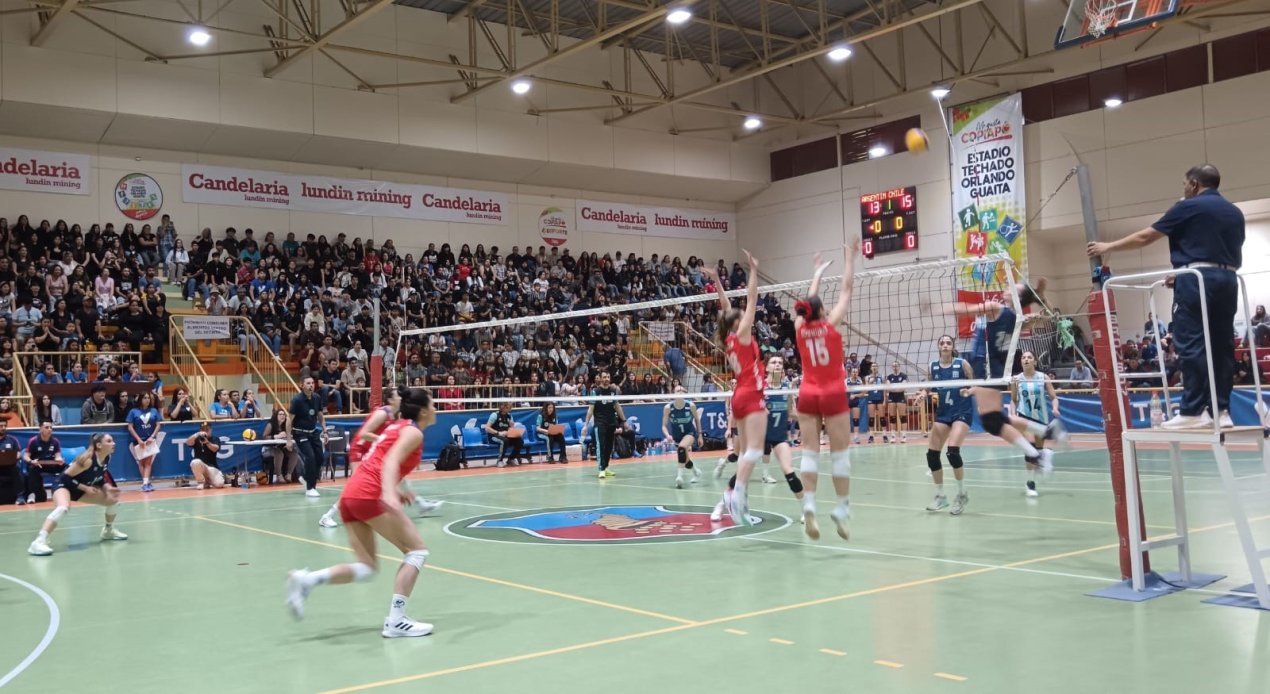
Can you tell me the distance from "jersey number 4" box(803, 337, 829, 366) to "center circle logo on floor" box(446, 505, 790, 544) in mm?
2552

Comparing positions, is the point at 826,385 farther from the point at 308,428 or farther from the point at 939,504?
the point at 308,428

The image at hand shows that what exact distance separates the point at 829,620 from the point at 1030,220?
2631 centimetres

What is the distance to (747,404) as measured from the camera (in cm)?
1030

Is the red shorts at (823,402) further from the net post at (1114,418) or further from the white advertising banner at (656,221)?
the white advertising banner at (656,221)

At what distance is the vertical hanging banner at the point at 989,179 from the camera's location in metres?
30.7

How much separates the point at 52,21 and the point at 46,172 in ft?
15.8

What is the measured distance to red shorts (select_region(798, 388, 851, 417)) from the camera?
29.3 ft

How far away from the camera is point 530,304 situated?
30.5 metres

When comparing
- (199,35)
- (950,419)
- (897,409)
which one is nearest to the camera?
(950,419)

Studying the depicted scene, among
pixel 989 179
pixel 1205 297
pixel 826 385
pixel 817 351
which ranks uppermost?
pixel 989 179

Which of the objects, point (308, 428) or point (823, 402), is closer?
point (823, 402)

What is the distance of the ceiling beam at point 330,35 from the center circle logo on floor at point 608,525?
13.3 metres

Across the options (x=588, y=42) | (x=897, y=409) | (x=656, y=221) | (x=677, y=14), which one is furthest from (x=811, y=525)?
(x=656, y=221)

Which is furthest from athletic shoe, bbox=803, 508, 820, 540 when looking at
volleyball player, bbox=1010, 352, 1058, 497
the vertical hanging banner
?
the vertical hanging banner
